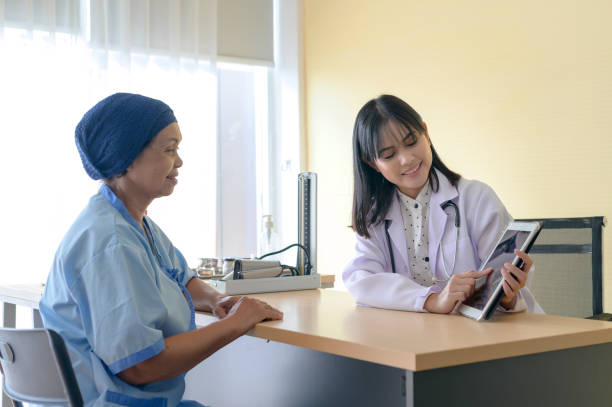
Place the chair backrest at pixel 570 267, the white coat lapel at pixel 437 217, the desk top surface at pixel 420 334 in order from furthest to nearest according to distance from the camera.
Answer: the chair backrest at pixel 570 267 → the white coat lapel at pixel 437 217 → the desk top surface at pixel 420 334

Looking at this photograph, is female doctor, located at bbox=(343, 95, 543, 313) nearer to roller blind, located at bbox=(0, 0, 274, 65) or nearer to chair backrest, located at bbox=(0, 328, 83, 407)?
chair backrest, located at bbox=(0, 328, 83, 407)

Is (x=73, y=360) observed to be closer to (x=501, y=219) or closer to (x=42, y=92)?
(x=501, y=219)

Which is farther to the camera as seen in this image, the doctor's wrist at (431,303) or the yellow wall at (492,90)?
the yellow wall at (492,90)

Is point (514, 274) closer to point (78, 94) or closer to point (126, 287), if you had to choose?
point (126, 287)

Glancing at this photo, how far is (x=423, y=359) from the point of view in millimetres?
A: 1064

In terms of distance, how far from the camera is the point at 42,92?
13.5ft

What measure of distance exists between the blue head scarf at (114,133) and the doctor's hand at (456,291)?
750mm

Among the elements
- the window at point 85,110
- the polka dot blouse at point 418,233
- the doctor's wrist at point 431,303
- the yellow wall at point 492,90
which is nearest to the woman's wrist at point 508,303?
the doctor's wrist at point 431,303

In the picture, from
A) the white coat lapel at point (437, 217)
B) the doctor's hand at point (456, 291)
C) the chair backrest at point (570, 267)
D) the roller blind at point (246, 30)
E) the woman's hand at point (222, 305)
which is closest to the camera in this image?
the doctor's hand at point (456, 291)

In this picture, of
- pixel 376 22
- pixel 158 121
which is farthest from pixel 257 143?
pixel 158 121

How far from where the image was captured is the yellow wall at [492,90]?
2910 millimetres

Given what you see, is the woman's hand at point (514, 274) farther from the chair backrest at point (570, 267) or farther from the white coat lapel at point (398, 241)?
the chair backrest at point (570, 267)

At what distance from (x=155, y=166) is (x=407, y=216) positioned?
77cm

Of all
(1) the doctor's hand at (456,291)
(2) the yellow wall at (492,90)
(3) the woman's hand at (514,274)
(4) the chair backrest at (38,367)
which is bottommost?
(4) the chair backrest at (38,367)
